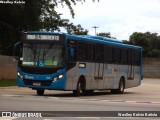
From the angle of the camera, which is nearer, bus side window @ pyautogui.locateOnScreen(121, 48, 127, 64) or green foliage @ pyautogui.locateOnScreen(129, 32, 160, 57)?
bus side window @ pyautogui.locateOnScreen(121, 48, 127, 64)

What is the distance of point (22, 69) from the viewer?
2478 centimetres

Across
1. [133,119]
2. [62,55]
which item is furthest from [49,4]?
[133,119]

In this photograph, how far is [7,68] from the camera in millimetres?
43562

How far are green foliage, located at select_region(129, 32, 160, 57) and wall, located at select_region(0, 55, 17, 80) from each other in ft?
259

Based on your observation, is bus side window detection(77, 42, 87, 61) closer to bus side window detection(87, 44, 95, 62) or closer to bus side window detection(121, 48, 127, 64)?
bus side window detection(87, 44, 95, 62)

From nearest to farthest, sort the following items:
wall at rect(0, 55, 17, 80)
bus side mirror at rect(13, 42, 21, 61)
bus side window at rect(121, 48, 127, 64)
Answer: bus side mirror at rect(13, 42, 21, 61) < bus side window at rect(121, 48, 127, 64) < wall at rect(0, 55, 17, 80)

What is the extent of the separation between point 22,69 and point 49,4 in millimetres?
25377

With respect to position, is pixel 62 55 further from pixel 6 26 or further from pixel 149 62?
pixel 149 62

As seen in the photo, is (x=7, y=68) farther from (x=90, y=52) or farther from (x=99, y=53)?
(x=90, y=52)

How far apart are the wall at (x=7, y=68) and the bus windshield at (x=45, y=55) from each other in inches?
697

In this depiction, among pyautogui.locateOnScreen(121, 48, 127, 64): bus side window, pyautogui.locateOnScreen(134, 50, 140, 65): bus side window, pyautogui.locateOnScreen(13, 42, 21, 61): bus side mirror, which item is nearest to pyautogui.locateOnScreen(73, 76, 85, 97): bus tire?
pyautogui.locateOnScreen(13, 42, 21, 61): bus side mirror

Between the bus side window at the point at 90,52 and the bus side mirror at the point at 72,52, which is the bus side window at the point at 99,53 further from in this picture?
the bus side mirror at the point at 72,52

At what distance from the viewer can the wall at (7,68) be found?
140 feet

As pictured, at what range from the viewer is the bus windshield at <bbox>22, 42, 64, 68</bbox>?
24.2 metres
